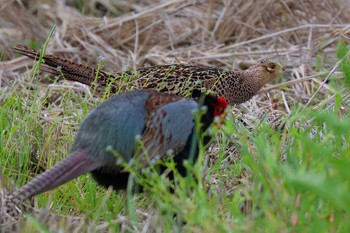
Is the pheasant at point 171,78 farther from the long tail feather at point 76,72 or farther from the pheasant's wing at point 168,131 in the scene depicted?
the pheasant's wing at point 168,131

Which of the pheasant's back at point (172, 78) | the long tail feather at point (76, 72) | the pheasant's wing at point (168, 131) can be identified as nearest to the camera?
the pheasant's wing at point (168, 131)

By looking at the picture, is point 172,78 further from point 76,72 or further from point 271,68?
point 271,68

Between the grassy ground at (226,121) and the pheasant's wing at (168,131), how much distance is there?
0.17 meters

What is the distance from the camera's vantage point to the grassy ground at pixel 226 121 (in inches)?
121

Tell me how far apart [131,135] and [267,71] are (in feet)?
7.53

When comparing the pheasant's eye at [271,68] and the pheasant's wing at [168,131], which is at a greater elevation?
the pheasant's eye at [271,68]

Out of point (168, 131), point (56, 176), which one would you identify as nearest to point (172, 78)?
point (168, 131)

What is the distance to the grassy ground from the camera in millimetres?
3064

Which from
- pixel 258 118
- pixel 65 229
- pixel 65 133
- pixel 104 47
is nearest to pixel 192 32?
pixel 104 47

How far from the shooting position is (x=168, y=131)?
402 centimetres

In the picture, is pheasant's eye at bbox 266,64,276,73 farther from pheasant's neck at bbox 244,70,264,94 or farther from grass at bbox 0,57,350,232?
grass at bbox 0,57,350,232

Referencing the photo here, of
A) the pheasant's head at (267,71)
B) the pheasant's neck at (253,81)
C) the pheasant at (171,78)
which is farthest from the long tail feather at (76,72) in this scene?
the pheasant's head at (267,71)

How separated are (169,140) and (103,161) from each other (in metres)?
0.36

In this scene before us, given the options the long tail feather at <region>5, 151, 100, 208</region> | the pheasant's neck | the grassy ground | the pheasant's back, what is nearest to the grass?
the grassy ground
